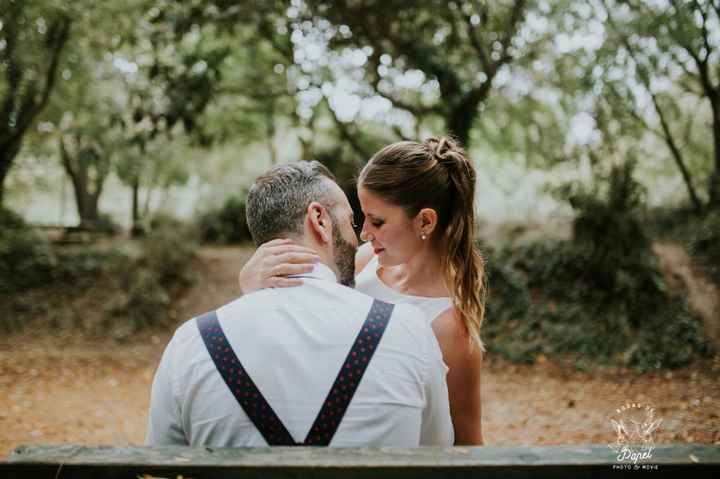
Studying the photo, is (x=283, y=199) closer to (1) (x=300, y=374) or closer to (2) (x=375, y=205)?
(1) (x=300, y=374)


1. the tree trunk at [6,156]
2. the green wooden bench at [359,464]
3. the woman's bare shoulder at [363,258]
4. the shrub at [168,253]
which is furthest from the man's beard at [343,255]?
the tree trunk at [6,156]

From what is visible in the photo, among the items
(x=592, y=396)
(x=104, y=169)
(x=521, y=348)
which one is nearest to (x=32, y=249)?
(x=104, y=169)

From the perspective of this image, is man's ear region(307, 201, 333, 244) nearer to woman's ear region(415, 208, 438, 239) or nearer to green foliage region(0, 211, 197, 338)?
woman's ear region(415, 208, 438, 239)

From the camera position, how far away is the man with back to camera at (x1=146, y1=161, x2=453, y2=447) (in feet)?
4.98

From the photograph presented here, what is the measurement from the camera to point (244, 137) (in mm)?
14969

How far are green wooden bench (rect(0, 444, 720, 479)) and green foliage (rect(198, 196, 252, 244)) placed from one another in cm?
1333

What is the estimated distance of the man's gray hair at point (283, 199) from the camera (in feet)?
6.39

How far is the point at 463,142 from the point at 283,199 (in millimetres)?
10097

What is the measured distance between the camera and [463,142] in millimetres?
11531

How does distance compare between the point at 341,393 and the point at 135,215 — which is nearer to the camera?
the point at 341,393

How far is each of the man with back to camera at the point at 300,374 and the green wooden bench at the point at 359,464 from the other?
19 centimetres

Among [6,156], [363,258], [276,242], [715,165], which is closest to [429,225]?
[363,258]

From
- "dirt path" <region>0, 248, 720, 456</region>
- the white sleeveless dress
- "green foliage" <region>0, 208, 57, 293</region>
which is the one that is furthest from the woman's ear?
"green foliage" <region>0, 208, 57, 293</region>

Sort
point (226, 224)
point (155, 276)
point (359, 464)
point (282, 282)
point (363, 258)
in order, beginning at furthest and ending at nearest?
1. point (226, 224)
2. point (155, 276)
3. point (363, 258)
4. point (282, 282)
5. point (359, 464)
